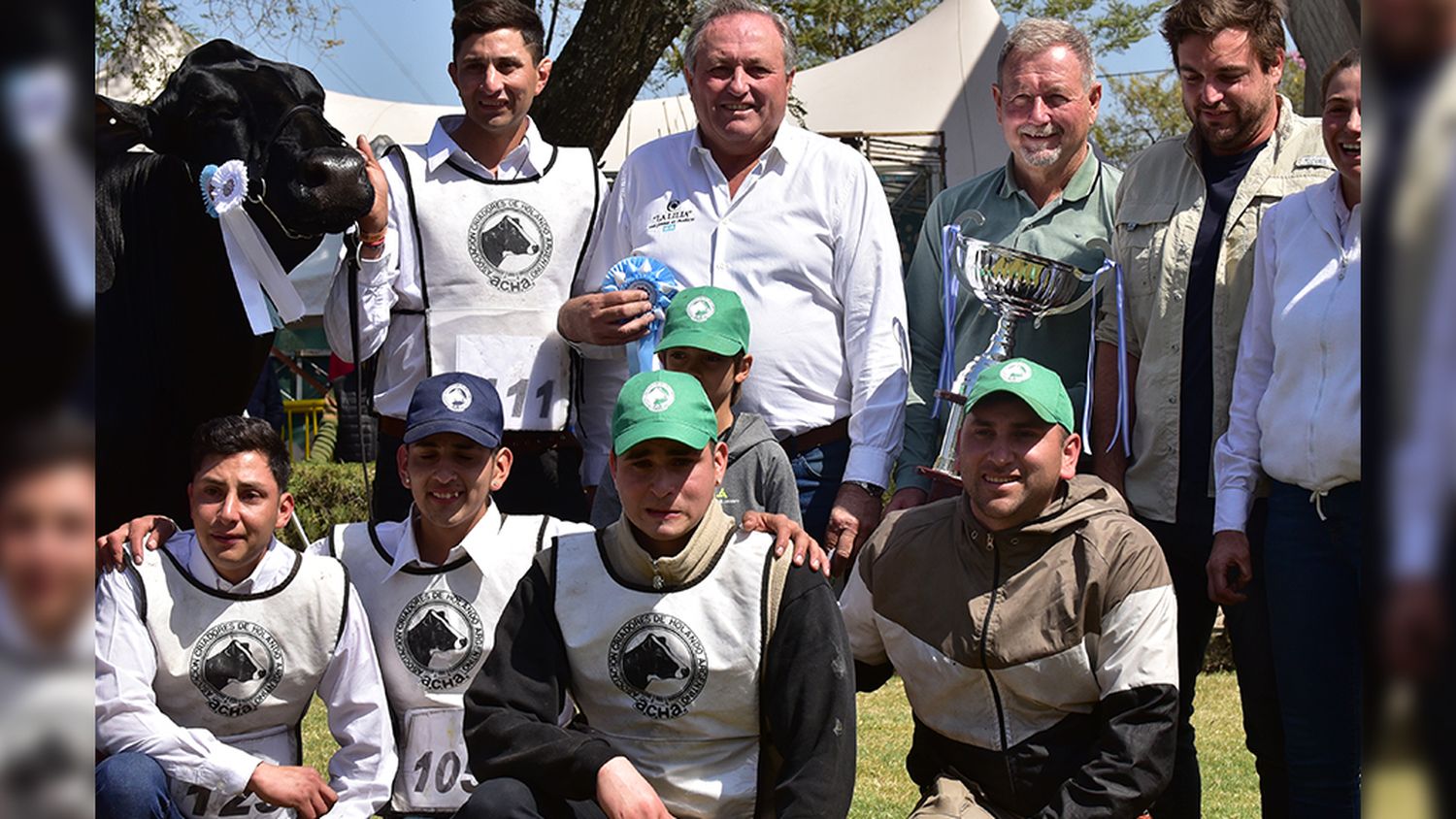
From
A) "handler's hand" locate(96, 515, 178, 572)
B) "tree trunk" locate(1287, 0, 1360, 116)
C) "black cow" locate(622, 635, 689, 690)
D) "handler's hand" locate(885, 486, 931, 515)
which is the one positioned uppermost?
"tree trunk" locate(1287, 0, 1360, 116)

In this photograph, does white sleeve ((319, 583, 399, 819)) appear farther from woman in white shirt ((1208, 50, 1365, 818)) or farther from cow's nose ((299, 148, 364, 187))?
woman in white shirt ((1208, 50, 1365, 818))

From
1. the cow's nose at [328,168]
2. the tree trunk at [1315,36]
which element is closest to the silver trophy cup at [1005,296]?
the cow's nose at [328,168]

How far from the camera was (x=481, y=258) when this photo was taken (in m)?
3.90

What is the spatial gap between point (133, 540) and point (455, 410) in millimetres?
826

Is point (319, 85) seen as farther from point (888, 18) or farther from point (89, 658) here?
point (888, 18)

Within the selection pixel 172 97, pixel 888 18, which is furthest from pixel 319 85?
pixel 888 18

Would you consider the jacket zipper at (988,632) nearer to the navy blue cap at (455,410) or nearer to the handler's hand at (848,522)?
the handler's hand at (848,522)

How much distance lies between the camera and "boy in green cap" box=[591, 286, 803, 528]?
3.59 m

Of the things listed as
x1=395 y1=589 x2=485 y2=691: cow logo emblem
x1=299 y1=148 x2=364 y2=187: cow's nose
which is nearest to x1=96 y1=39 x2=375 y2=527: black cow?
x1=299 y1=148 x2=364 y2=187: cow's nose

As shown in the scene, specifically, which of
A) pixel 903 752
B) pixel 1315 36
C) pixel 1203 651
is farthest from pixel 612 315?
pixel 1315 36

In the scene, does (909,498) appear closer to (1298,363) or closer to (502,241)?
(1298,363)

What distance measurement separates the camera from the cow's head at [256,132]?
3.51m

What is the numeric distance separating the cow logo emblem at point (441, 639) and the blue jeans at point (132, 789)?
63 cm

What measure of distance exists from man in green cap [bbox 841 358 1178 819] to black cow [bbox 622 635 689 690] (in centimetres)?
58
